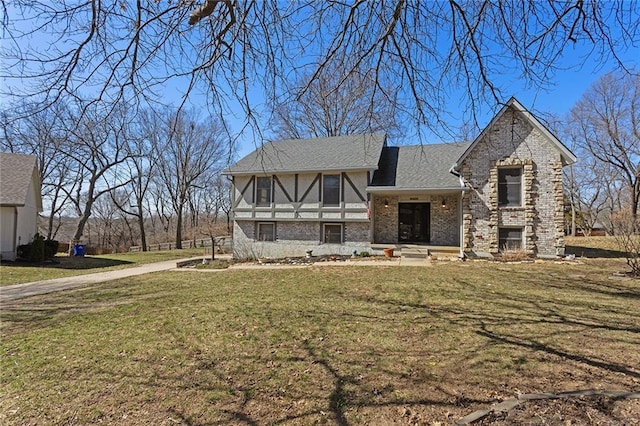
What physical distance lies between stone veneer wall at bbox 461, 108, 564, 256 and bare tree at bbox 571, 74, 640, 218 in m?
15.3

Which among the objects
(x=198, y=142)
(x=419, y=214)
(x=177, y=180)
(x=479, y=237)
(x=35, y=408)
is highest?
(x=198, y=142)

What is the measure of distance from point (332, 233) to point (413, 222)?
4.22 m

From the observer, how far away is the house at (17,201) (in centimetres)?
1511

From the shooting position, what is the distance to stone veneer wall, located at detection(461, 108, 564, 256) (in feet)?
42.2

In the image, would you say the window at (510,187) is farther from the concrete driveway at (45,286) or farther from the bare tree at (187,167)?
the bare tree at (187,167)

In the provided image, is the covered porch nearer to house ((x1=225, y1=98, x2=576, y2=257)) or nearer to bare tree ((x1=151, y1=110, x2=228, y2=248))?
house ((x1=225, y1=98, x2=576, y2=257))

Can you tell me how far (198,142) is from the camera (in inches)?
1194

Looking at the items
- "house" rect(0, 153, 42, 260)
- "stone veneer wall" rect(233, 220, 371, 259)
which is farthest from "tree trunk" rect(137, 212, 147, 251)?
"stone veneer wall" rect(233, 220, 371, 259)

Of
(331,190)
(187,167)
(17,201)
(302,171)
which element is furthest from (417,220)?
(187,167)

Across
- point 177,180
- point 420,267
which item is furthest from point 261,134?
point 177,180

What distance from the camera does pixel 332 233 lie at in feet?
51.8

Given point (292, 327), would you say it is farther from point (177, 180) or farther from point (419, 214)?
point (177, 180)

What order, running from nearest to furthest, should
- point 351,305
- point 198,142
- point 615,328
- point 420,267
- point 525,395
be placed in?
point 525,395
point 615,328
point 351,305
point 420,267
point 198,142

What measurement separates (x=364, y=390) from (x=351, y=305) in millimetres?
3253
